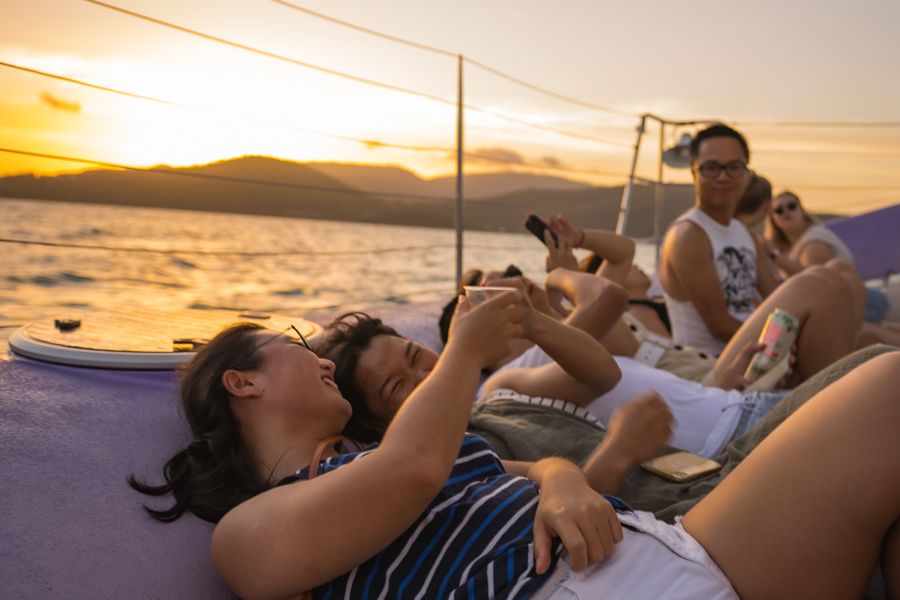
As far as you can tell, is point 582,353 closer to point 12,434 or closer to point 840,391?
point 840,391

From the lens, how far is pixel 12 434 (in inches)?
44.3

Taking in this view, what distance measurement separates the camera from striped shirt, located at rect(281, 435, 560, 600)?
85 cm

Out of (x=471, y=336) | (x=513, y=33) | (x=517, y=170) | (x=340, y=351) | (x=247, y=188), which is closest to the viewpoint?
(x=471, y=336)

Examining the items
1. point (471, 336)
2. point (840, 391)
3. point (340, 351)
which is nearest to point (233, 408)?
point (340, 351)

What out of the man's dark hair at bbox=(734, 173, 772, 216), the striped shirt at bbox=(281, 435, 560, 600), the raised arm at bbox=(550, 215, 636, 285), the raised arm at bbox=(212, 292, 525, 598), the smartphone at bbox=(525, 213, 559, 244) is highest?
the man's dark hair at bbox=(734, 173, 772, 216)

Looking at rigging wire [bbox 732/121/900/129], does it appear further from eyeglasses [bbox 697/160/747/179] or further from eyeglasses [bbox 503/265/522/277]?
eyeglasses [bbox 503/265/522/277]

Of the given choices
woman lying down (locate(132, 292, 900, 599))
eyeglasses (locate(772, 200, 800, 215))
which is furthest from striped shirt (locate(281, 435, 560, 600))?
eyeglasses (locate(772, 200, 800, 215))

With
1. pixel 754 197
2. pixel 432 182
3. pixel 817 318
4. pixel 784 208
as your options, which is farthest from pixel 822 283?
pixel 432 182

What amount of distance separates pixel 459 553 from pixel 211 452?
477mm

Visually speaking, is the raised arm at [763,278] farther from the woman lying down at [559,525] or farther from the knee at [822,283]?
the woman lying down at [559,525]

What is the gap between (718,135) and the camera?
2.74 meters

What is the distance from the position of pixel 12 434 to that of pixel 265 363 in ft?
1.35

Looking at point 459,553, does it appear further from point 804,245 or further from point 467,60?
point 804,245

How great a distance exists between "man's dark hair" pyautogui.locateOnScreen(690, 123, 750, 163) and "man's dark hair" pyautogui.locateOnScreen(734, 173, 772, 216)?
3.12 feet
